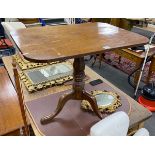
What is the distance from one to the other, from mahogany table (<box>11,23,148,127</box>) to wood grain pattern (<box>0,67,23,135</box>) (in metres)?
0.19

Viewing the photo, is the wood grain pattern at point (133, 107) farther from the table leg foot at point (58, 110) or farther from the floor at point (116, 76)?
the floor at point (116, 76)

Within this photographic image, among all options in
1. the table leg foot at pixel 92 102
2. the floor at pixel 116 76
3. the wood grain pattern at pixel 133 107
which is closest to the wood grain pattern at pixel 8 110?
the wood grain pattern at pixel 133 107

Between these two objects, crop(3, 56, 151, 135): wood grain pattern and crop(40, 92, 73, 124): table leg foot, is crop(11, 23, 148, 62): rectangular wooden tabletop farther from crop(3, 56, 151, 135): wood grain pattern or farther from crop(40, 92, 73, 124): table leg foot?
crop(3, 56, 151, 135): wood grain pattern

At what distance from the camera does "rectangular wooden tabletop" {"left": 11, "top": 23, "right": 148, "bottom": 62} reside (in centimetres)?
91

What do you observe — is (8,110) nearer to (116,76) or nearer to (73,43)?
(73,43)

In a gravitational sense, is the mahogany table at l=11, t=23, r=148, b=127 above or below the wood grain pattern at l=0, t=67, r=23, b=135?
above

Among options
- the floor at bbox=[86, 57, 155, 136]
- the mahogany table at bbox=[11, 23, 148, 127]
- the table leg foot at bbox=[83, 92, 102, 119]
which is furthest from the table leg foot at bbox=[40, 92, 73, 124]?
the floor at bbox=[86, 57, 155, 136]

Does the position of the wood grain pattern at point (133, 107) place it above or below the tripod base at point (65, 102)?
below

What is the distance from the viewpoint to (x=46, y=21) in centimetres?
323

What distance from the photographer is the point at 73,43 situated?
1.05 m

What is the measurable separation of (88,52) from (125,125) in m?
0.38

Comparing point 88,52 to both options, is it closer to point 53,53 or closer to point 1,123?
point 53,53

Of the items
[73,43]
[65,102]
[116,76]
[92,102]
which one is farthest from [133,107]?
[116,76]

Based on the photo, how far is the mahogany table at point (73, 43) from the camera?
91 centimetres
